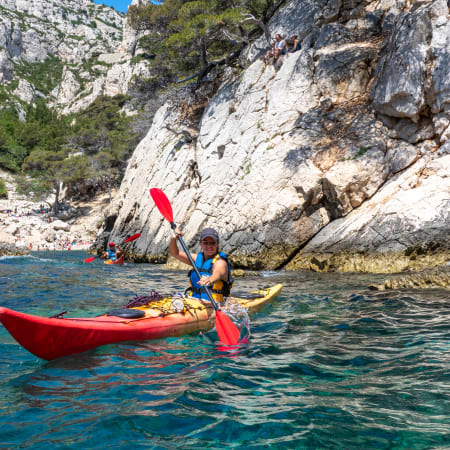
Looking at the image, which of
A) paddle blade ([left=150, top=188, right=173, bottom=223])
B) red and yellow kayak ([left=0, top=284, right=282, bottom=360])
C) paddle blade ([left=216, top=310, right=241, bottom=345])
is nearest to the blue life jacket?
red and yellow kayak ([left=0, top=284, right=282, bottom=360])

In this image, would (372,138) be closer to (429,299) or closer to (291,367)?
(429,299)

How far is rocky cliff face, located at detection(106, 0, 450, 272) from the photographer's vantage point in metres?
9.36

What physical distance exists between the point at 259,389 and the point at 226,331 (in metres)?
1.53

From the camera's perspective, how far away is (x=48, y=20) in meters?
88.4

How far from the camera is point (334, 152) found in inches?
458

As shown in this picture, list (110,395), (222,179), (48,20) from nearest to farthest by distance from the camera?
(110,395) < (222,179) < (48,20)

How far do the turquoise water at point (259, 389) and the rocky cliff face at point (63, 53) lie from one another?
52.6 m

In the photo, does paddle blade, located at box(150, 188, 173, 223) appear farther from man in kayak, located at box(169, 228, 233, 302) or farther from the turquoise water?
the turquoise water

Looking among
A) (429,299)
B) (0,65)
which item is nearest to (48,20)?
(0,65)

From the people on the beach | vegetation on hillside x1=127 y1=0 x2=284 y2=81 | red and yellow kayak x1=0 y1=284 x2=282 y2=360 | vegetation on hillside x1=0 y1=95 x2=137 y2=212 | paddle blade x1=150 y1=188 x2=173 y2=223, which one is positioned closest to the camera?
red and yellow kayak x1=0 y1=284 x2=282 y2=360

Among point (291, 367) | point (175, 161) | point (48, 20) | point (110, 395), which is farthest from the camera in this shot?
point (48, 20)

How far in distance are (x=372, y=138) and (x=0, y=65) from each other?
7461 centimetres

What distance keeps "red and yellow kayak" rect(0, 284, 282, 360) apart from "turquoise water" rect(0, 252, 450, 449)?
0.12 m

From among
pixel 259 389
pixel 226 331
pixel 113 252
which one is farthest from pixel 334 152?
pixel 113 252
